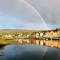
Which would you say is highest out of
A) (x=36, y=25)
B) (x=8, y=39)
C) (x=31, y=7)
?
(x=31, y=7)

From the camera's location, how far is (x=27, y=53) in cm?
230

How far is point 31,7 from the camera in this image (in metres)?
2.30

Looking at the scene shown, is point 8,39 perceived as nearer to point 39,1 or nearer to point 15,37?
point 15,37

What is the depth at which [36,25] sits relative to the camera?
2318mm

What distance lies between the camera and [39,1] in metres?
2.28

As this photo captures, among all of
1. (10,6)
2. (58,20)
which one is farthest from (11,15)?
(58,20)

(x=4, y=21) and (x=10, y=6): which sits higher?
(x=10, y=6)

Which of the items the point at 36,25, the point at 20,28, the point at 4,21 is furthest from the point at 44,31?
the point at 4,21

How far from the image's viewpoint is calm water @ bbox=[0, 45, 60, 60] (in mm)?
2297

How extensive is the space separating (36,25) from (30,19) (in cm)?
9

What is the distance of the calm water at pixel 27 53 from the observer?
2297 millimetres

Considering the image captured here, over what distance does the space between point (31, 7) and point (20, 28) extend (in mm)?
241

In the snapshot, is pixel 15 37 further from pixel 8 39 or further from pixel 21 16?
pixel 21 16

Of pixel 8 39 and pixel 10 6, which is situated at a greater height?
pixel 10 6
